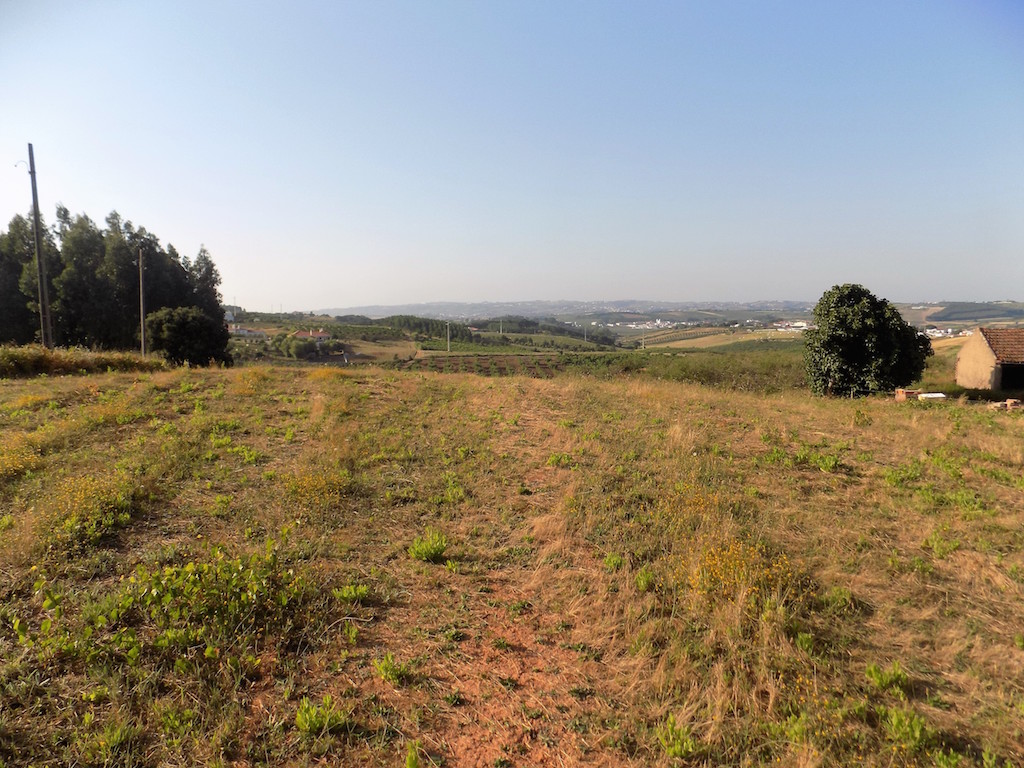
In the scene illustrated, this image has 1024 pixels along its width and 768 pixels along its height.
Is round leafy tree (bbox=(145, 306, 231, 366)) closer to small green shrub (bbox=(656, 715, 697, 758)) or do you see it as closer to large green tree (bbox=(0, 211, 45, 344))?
large green tree (bbox=(0, 211, 45, 344))

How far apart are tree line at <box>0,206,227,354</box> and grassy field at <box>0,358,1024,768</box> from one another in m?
24.4

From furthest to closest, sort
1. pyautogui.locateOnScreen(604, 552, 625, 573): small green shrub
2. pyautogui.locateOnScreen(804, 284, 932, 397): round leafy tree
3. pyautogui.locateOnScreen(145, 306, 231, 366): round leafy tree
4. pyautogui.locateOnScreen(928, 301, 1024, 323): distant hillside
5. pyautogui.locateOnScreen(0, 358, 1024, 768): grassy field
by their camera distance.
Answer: pyautogui.locateOnScreen(928, 301, 1024, 323): distant hillside → pyautogui.locateOnScreen(145, 306, 231, 366): round leafy tree → pyautogui.locateOnScreen(804, 284, 932, 397): round leafy tree → pyautogui.locateOnScreen(604, 552, 625, 573): small green shrub → pyautogui.locateOnScreen(0, 358, 1024, 768): grassy field

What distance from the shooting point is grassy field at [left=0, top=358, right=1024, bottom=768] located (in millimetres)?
2691

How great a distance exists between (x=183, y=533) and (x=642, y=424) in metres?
7.70

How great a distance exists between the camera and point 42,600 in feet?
12.0

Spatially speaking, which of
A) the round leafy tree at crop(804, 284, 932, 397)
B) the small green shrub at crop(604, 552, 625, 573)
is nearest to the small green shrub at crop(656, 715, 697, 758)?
the small green shrub at crop(604, 552, 625, 573)

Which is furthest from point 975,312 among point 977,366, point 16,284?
point 16,284

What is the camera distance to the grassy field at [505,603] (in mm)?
2691

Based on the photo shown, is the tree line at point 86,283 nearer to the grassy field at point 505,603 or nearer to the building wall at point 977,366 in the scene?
the grassy field at point 505,603

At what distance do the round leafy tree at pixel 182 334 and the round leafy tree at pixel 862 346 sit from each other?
97.9 feet

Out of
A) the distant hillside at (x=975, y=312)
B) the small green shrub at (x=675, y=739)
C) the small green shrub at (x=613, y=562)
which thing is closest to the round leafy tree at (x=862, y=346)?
the small green shrub at (x=613, y=562)

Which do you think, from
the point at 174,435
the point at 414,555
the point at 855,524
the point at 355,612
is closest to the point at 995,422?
the point at 855,524

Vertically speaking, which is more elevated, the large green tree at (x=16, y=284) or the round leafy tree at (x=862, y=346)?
the large green tree at (x=16, y=284)

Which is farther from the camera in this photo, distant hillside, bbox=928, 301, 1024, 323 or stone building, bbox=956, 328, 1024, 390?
distant hillside, bbox=928, 301, 1024, 323
